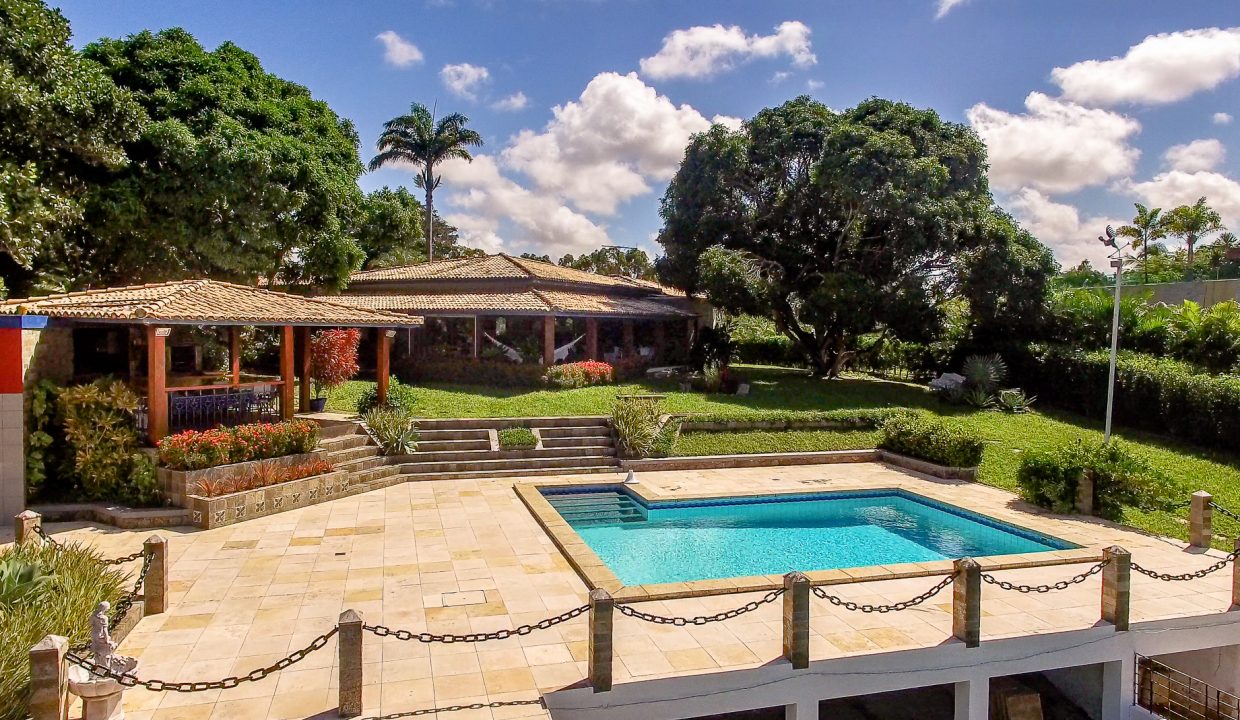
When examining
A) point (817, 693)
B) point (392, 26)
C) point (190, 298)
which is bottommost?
point (817, 693)

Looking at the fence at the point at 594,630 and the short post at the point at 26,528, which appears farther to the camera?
the short post at the point at 26,528

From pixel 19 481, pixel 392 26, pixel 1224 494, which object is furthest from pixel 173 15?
pixel 1224 494

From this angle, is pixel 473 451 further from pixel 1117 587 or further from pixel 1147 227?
pixel 1147 227

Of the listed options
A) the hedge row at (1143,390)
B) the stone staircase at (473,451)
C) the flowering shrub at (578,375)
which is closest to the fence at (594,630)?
the stone staircase at (473,451)

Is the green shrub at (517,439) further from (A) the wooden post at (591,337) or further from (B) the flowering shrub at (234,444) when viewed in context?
(A) the wooden post at (591,337)

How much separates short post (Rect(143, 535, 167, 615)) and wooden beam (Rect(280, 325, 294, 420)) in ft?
25.1

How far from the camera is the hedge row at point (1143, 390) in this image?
16000 mm

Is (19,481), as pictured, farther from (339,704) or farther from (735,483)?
(735,483)

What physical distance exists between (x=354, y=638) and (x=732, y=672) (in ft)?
10.5

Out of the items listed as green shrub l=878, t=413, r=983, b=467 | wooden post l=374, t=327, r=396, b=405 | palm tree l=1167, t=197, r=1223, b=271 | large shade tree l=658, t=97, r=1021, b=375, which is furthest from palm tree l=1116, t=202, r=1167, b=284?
wooden post l=374, t=327, r=396, b=405

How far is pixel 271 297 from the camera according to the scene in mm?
14781

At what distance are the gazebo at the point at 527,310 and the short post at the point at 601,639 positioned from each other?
58.5 ft

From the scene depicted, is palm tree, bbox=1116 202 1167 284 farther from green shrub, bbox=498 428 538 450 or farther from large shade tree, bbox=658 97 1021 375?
green shrub, bbox=498 428 538 450

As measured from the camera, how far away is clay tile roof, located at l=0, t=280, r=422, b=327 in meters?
11.0
